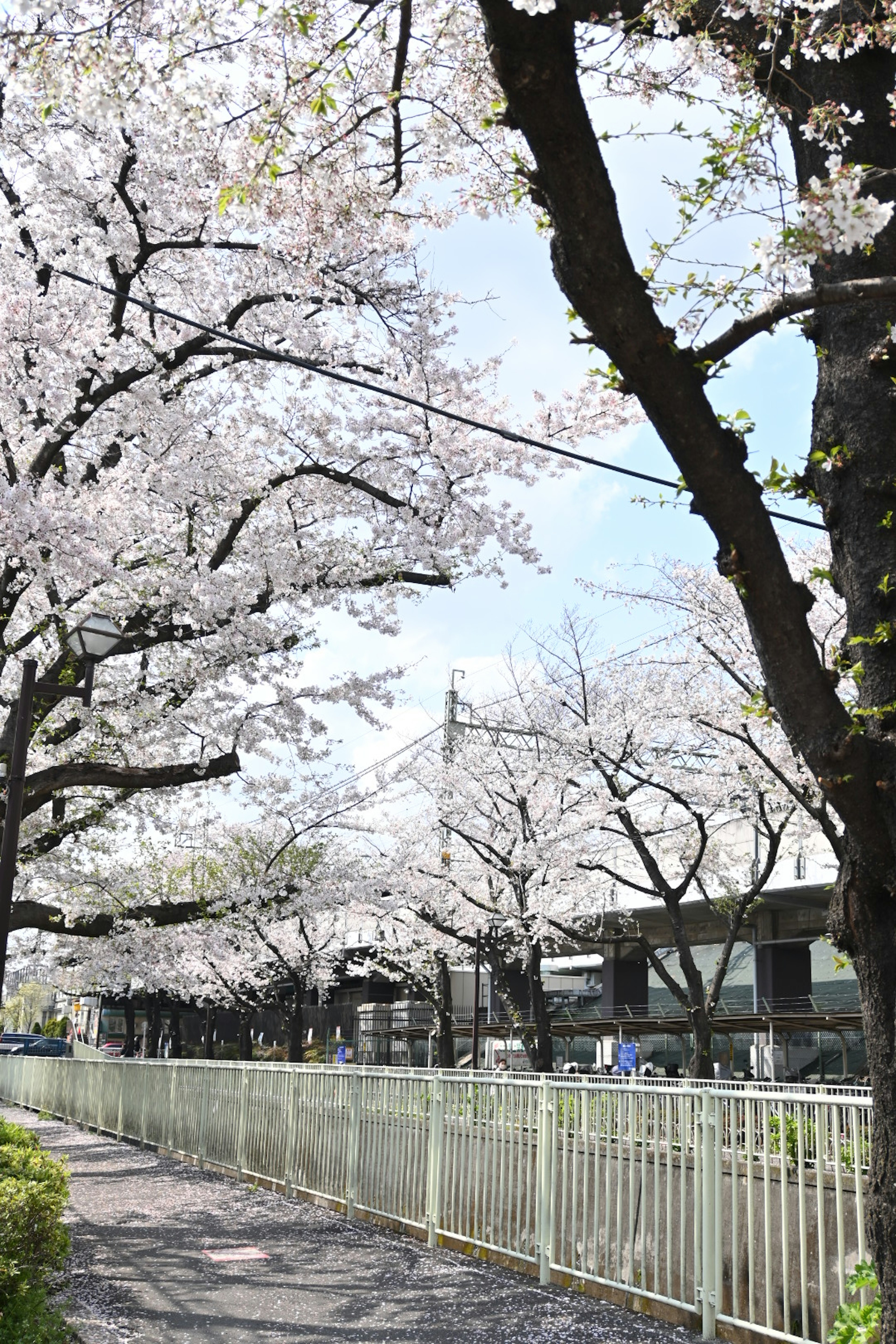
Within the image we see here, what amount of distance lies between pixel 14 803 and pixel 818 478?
7.20 m

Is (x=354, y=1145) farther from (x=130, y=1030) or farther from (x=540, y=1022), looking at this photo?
(x=130, y=1030)

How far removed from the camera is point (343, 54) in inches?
179

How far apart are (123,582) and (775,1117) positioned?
758 cm

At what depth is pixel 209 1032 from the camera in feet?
145

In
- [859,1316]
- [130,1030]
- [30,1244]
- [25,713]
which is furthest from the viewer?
[130,1030]

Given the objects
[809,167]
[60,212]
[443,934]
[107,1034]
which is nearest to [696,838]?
[443,934]

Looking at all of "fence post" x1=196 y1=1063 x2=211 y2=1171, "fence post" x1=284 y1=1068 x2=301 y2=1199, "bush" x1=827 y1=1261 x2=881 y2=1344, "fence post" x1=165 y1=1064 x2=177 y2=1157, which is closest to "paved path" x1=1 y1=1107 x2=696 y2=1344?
"fence post" x1=284 y1=1068 x2=301 y2=1199

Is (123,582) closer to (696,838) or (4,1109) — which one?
(696,838)

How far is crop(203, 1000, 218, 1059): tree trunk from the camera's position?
43.6 meters

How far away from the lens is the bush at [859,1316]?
4711mm

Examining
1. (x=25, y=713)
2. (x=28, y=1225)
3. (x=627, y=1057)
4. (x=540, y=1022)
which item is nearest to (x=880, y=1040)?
(x=28, y=1225)

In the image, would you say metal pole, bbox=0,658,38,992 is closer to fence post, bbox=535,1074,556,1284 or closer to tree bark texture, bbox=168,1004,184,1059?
fence post, bbox=535,1074,556,1284

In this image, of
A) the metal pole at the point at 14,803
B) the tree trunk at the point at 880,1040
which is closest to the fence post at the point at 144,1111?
the metal pole at the point at 14,803

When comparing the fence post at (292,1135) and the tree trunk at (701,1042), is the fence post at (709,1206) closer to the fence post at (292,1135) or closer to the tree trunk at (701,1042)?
the fence post at (292,1135)
